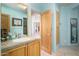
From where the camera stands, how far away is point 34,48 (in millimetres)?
1952

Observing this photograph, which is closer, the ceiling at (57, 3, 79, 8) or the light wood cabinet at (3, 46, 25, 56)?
the light wood cabinet at (3, 46, 25, 56)

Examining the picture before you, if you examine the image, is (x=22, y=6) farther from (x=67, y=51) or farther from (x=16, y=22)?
(x=67, y=51)

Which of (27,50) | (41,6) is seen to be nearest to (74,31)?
(41,6)

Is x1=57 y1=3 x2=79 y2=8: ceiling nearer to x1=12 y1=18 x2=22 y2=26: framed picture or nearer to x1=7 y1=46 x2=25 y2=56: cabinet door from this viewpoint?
x1=12 y1=18 x2=22 y2=26: framed picture

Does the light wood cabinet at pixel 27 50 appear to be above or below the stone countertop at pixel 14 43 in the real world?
below

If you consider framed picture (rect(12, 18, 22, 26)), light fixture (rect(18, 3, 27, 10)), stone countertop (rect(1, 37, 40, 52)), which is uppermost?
light fixture (rect(18, 3, 27, 10))

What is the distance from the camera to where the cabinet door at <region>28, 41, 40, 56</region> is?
1854 millimetres

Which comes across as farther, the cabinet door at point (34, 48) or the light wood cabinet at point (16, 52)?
the cabinet door at point (34, 48)

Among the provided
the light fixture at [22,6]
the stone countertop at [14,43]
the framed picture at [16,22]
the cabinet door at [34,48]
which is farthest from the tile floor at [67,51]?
the light fixture at [22,6]

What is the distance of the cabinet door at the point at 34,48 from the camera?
6.08 feet

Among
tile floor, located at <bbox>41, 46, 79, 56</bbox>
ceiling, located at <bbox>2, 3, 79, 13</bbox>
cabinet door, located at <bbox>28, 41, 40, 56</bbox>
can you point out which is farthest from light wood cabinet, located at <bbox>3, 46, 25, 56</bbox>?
ceiling, located at <bbox>2, 3, 79, 13</bbox>

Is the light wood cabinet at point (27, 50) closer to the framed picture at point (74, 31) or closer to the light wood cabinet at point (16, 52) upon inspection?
the light wood cabinet at point (16, 52)

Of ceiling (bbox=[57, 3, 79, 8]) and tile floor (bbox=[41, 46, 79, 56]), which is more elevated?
ceiling (bbox=[57, 3, 79, 8])

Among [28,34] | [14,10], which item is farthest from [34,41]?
[14,10]
